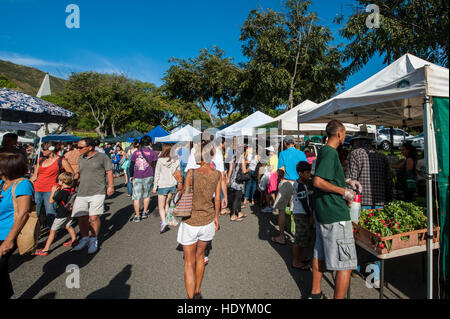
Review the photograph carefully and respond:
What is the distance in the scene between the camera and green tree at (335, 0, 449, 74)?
818 centimetres

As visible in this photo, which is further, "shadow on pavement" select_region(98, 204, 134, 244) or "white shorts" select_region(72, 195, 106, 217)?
"shadow on pavement" select_region(98, 204, 134, 244)

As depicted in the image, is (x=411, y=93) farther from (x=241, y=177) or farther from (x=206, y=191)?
(x=241, y=177)

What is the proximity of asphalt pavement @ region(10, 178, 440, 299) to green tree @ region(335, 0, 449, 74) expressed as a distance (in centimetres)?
883

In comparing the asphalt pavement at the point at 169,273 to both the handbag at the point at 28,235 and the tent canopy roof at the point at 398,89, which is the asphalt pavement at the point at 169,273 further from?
the tent canopy roof at the point at 398,89

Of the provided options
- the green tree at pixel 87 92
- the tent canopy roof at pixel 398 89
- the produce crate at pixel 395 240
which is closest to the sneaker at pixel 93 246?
the produce crate at pixel 395 240

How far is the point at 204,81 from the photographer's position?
22688 mm

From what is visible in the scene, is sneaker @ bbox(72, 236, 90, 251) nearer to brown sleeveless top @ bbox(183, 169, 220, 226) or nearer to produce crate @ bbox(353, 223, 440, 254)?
brown sleeveless top @ bbox(183, 169, 220, 226)

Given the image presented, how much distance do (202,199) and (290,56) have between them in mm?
15707

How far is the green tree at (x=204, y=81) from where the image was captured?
69.2ft

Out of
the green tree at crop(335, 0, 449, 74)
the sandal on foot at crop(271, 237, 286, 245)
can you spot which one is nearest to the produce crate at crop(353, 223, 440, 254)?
the sandal on foot at crop(271, 237, 286, 245)

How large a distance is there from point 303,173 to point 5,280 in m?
3.55
